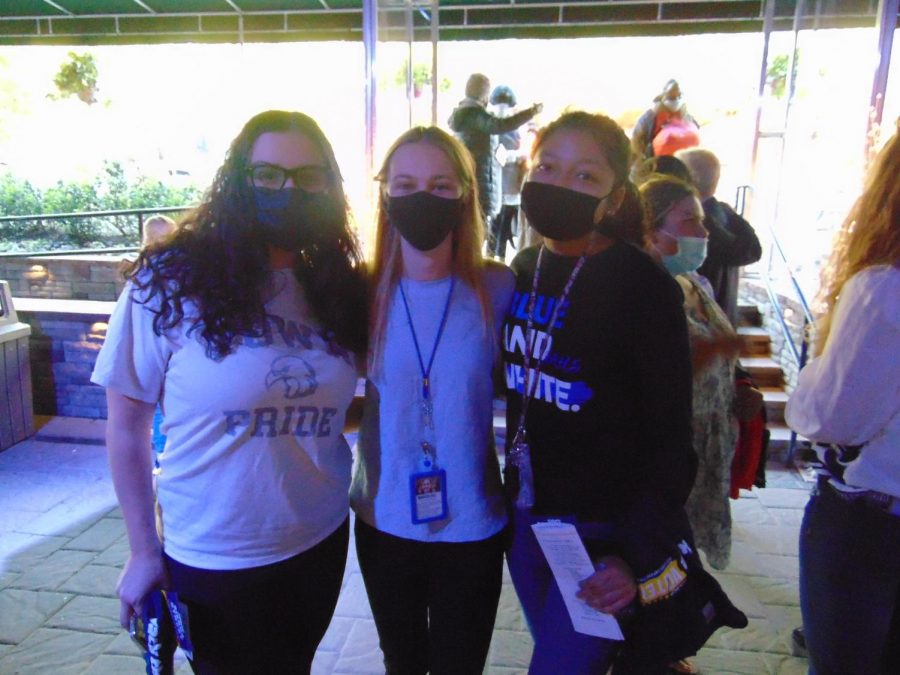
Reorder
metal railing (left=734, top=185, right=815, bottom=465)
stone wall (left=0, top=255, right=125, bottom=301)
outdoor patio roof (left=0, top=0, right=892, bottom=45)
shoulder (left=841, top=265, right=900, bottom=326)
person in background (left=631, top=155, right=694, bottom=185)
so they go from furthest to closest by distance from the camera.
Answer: outdoor patio roof (left=0, top=0, right=892, bottom=45), stone wall (left=0, top=255, right=125, bottom=301), metal railing (left=734, top=185, right=815, bottom=465), person in background (left=631, top=155, right=694, bottom=185), shoulder (left=841, top=265, right=900, bottom=326)

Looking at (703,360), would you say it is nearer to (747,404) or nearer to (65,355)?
(747,404)

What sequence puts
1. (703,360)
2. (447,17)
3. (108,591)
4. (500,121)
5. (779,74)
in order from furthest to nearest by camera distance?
(779,74)
(447,17)
(500,121)
(108,591)
(703,360)

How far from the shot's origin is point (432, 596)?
63.9 inches

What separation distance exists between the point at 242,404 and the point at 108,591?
2309 mm

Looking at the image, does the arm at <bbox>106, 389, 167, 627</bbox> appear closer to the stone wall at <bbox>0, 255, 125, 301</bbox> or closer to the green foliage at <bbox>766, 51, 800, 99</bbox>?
the stone wall at <bbox>0, 255, 125, 301</bbox>

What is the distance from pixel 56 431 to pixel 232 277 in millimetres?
4428

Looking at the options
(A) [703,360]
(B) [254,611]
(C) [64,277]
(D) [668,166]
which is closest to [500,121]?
A: (D) [668,166]

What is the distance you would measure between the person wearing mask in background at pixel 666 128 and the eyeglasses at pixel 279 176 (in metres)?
3.61

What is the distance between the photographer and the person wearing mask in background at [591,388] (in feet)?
4.49

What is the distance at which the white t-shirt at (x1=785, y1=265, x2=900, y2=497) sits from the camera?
50.9 inches

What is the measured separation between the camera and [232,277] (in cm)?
140

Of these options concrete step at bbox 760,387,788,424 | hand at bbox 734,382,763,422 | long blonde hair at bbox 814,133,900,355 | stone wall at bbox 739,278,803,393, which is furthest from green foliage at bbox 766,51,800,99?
long blonde hair at bbox 814,133,900,355

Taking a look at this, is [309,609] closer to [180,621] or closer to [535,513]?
[180,621]

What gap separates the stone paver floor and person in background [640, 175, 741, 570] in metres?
0.83
